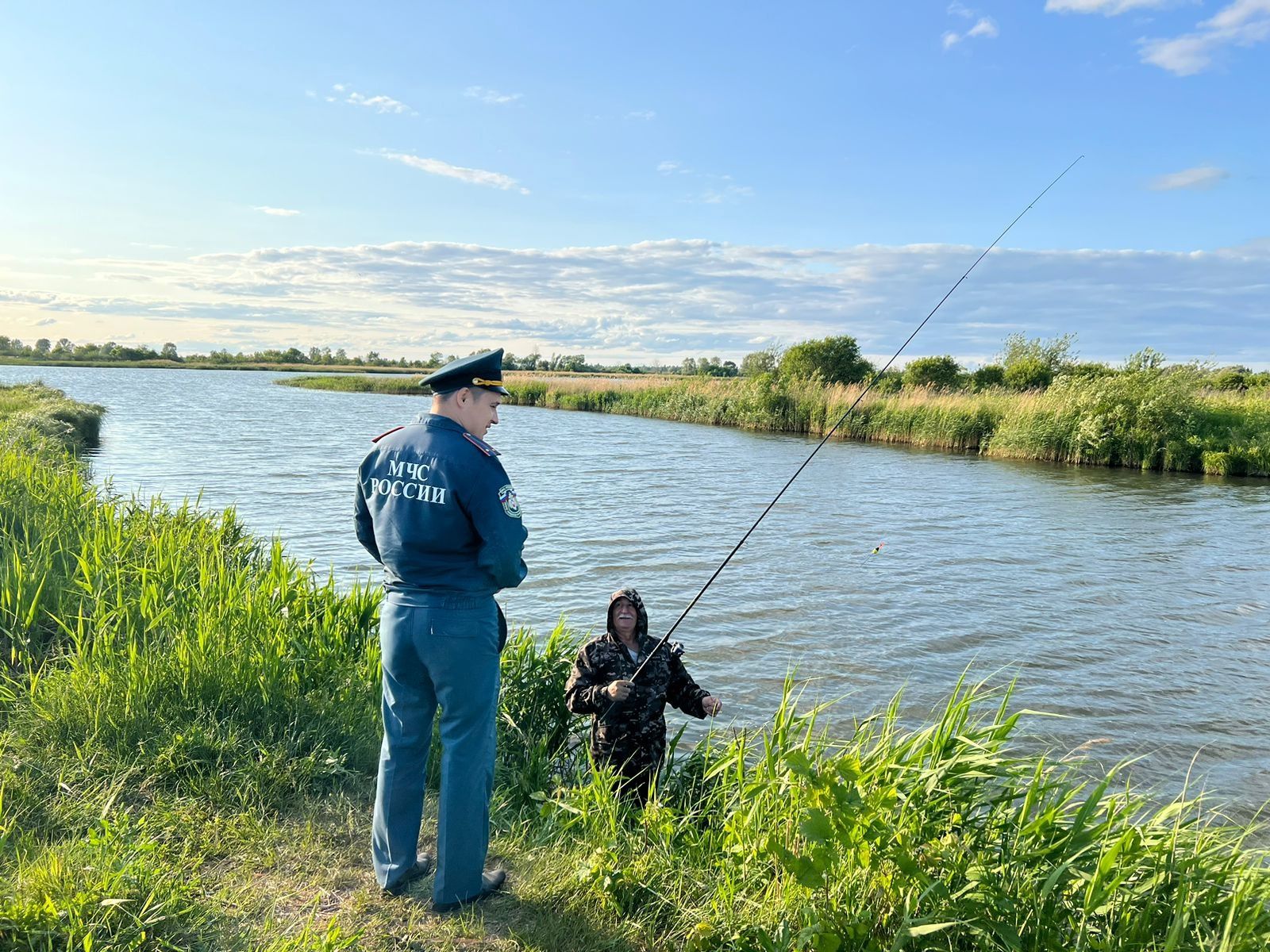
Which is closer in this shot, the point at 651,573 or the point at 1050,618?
the point at 1050,618

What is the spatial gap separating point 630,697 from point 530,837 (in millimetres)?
917

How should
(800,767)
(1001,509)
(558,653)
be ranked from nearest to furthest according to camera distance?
(800,767), (558,653), (1001,509)

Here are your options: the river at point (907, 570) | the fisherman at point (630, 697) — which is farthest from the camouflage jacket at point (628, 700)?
the river at point (907, 570)

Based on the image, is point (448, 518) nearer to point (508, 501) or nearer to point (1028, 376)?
point (508, 501)

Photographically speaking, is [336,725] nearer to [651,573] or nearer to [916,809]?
[916,809]

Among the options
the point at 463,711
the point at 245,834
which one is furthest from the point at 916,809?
the point at 245,834

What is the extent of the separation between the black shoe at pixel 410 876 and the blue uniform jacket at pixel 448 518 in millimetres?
1199

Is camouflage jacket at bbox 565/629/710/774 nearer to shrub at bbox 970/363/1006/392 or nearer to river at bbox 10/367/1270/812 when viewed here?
river at bbox 10/367/1270/812

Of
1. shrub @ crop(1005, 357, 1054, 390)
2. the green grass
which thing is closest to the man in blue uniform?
the green grass

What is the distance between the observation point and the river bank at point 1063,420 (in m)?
25.5

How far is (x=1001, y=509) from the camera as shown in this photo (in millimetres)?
17781

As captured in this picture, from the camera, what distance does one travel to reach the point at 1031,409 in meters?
28.2

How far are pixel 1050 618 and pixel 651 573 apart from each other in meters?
5.04

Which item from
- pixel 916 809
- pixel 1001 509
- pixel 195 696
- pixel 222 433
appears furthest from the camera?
pixel 222 433
